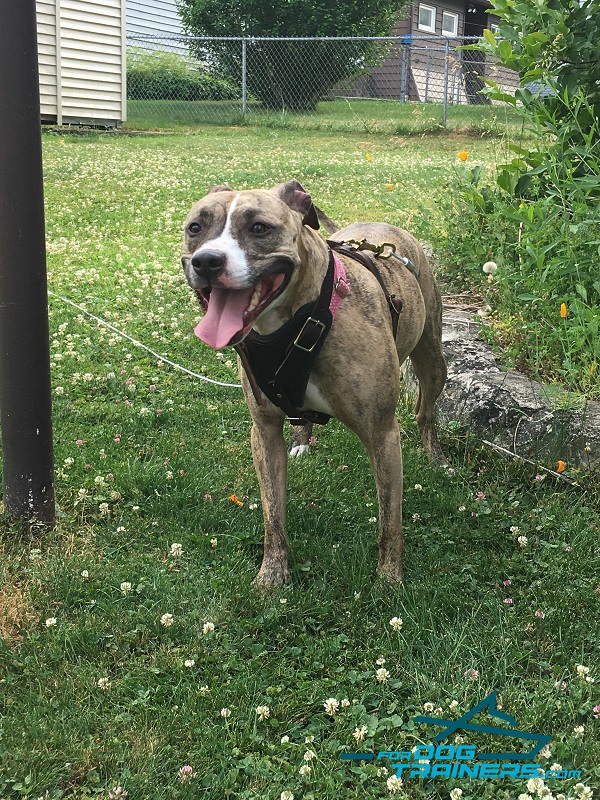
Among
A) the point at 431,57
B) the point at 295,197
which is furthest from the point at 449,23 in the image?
the point at 295,197

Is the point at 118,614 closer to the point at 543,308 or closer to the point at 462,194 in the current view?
the point at 543,308

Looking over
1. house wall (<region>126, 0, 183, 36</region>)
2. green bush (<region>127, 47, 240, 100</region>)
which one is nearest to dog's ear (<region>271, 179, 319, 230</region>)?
green bush (<region>127, 47, 240, 100</region>)

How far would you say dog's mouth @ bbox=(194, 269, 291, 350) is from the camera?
2729 mm

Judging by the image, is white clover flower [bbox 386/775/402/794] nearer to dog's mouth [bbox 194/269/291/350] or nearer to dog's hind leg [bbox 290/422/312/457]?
dog's mouth [bbox 194/269/291/350]

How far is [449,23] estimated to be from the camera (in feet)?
114

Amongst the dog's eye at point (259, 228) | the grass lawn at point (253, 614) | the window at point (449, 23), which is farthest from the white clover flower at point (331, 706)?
the window at point (449, 23)

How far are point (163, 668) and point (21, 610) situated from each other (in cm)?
62

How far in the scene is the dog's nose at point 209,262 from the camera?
265cm

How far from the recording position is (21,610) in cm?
306

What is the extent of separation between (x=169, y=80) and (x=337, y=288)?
2265 centimetres

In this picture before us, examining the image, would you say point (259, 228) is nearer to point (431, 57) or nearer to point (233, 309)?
point (233, 309)

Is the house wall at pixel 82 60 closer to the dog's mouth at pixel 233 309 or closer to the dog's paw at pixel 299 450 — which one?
the dog's paw at pixel 299 450

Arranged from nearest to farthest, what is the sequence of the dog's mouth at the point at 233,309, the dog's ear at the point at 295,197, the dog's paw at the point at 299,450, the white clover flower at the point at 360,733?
the white clover flower at the point at 360,733 → the dog's mouth at the point at 233,309 → the dog's ear at the point at 295,197 → the dog's paw at the point at 299,450

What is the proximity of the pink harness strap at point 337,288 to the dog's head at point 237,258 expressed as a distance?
0.26 m
